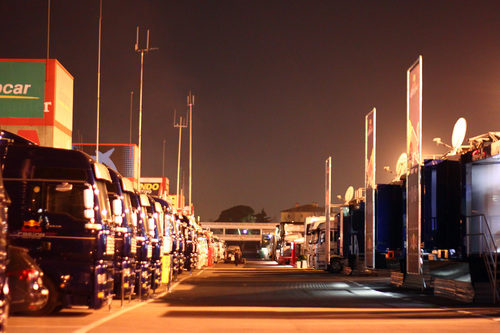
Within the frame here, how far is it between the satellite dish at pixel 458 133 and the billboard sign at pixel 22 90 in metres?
23.9

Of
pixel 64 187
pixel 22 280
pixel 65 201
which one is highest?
pixel 64 187

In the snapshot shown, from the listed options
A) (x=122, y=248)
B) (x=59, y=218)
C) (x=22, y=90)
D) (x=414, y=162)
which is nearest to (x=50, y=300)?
(x=59, y=218)

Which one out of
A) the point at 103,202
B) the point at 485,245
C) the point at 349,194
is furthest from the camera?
the point at 349,194

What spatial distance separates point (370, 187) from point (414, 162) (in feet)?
22.8

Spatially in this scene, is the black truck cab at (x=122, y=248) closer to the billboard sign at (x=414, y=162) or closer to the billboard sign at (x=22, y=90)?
the billboard sign at (x=414, y=162)

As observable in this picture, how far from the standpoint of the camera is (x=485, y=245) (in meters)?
21.1

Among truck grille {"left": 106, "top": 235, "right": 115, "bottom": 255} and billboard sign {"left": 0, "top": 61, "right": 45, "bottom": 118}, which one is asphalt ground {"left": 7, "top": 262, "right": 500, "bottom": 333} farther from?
billboard sign {"left": 0, "top": 61, "right": 45, "bottom": 118}

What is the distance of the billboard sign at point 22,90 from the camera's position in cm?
4347

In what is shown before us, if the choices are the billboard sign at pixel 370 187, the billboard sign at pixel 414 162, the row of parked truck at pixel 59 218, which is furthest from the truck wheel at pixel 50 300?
the billboard sign at pixel 370 187

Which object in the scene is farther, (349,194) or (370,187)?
(349,194)

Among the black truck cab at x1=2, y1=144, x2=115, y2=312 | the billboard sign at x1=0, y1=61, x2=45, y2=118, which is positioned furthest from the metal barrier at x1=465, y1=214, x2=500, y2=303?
the billboard sign at x1=0, y1=61, x2=45, y2=118

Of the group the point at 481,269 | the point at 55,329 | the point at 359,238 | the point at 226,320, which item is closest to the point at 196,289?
the point at 481,269

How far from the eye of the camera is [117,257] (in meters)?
18.0

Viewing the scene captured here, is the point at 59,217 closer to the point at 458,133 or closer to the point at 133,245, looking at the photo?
the point at 133,245
